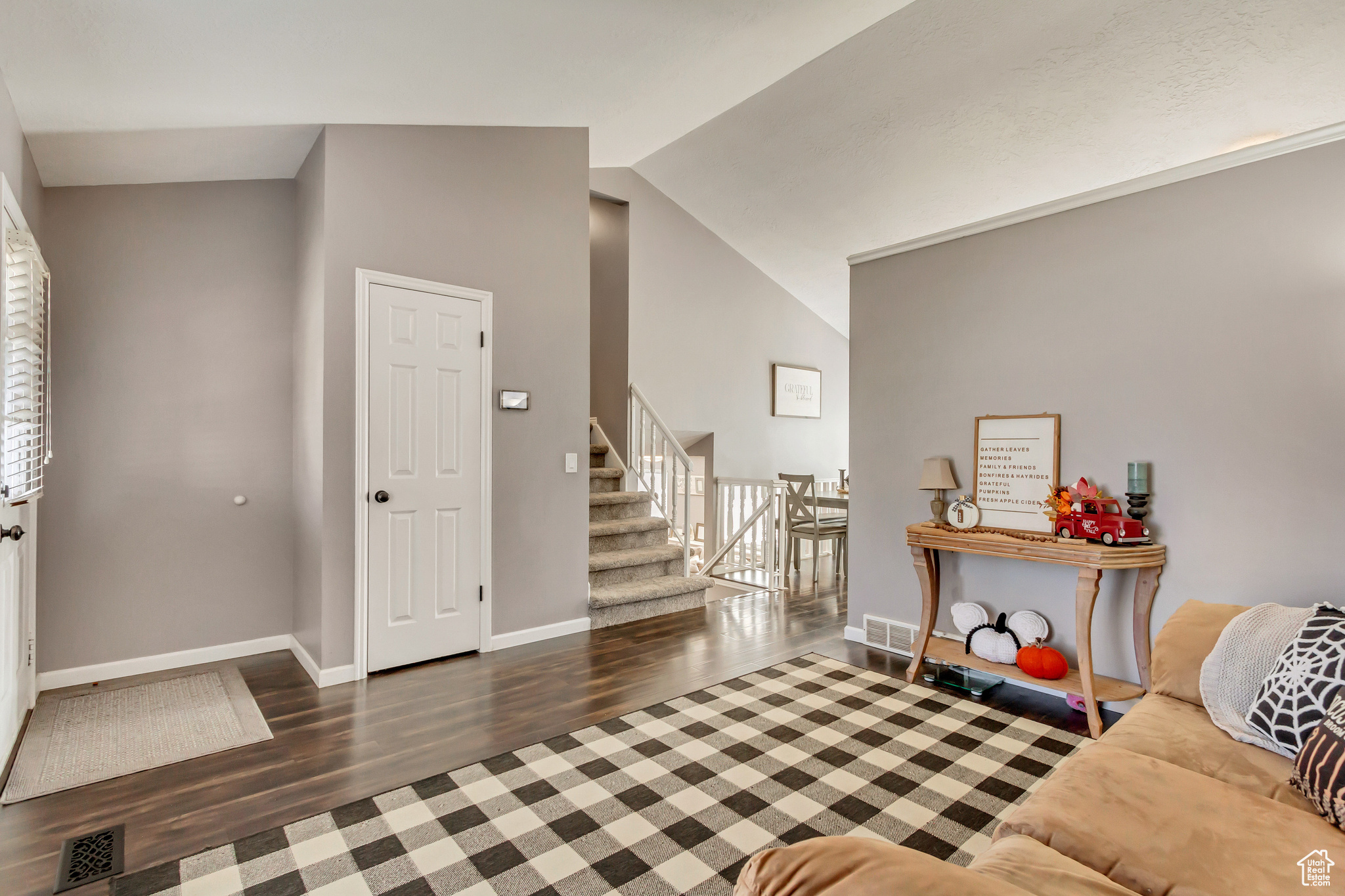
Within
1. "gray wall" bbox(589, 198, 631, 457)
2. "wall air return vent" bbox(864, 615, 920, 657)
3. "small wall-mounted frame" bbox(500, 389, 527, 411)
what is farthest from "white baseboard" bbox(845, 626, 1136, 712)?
"gray wall" bbox(589, 198, 631, 457)

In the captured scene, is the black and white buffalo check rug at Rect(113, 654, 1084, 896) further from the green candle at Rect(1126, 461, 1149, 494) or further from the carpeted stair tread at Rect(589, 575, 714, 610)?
the carpeted stair tread at Rect(589, 575, 714, 610)

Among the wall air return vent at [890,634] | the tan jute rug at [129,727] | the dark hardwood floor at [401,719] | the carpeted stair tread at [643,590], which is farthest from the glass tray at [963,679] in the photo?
the tan jute rug at [129,727]

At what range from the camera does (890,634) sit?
3.79m

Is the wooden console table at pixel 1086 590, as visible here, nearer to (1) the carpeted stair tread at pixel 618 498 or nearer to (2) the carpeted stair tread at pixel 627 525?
(2) the carpeted stair tread at pixel 627 525

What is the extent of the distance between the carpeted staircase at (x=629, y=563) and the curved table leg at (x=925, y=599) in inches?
69.2

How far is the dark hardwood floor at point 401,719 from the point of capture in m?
2.06

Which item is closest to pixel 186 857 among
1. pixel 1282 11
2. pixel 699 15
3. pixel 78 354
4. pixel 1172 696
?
pixel 78 354

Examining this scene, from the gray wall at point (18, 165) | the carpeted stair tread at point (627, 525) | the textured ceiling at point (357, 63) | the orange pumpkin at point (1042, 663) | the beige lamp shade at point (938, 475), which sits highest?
Result: the textured ceiling at point (357, 63)

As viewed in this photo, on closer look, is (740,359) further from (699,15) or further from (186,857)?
(186,857)

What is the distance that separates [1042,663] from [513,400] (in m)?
A: 3.00

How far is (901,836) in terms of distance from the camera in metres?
1.98

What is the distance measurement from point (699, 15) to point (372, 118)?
1.67 meters

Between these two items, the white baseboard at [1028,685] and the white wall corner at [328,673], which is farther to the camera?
the white wall corner at [328,673]

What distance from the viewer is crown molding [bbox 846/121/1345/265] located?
98.7 inches
